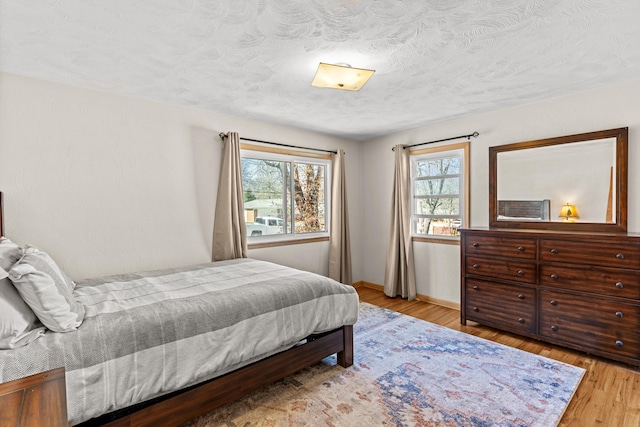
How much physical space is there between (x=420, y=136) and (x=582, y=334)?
271 centimetres

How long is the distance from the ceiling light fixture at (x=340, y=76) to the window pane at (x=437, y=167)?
2.11 m

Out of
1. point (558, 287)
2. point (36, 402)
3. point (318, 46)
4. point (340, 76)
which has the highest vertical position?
point (318, 46)

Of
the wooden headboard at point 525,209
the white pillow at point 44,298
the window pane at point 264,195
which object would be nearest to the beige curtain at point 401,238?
the wooden headboard at point 525,209

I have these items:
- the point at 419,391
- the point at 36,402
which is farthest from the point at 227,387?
the point at 419,391

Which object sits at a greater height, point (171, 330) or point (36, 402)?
point (36, 402)

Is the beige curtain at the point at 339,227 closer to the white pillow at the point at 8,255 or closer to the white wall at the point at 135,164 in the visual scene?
the white wall at the point at 135,164

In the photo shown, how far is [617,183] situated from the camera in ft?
8.99

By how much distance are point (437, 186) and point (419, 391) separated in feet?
8.76

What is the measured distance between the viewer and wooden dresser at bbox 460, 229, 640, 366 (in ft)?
7.91

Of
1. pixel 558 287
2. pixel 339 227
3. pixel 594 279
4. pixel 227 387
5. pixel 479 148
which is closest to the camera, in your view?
pixel 227 387

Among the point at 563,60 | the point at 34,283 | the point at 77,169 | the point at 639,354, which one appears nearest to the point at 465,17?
the point at 563,60

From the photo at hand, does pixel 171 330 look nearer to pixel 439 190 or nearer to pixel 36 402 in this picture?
pixel 36 402

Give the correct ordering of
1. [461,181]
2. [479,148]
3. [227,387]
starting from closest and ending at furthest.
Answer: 1. [227,387]
2. [479,148]
3. [461,181]

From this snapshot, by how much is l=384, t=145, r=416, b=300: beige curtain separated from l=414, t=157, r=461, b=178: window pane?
0.19m
